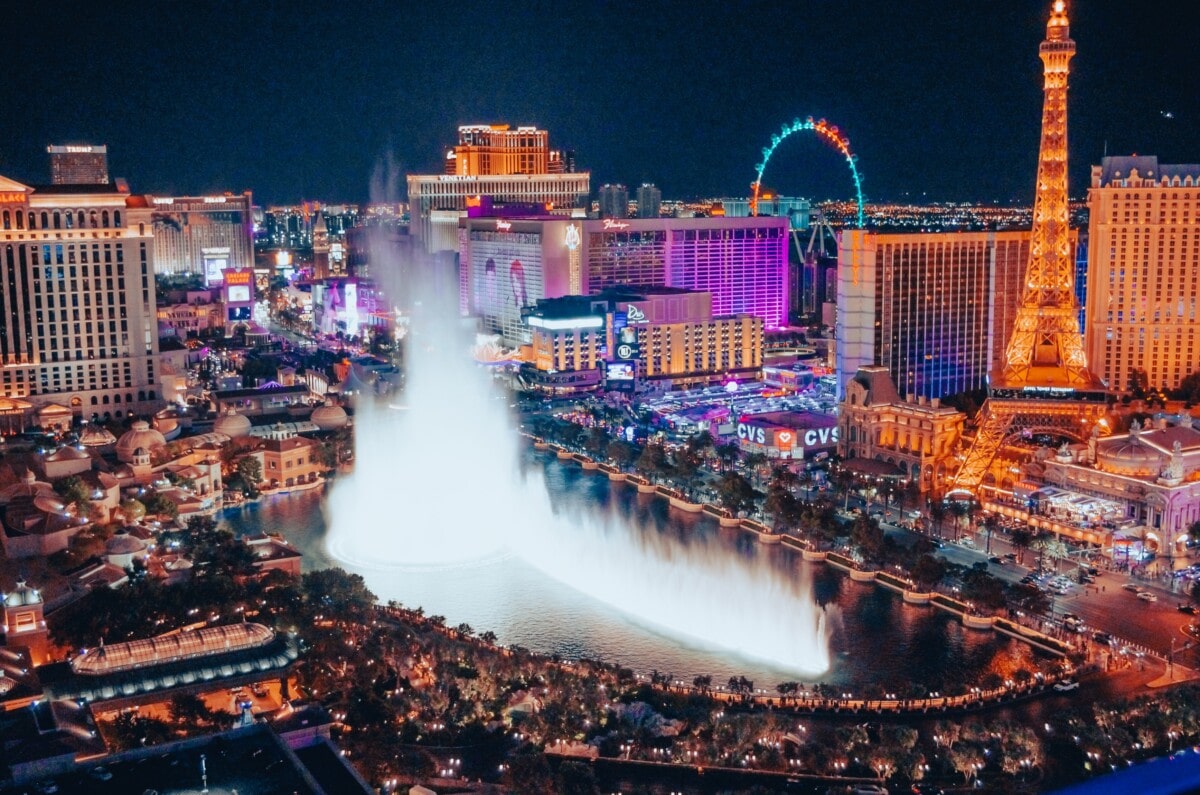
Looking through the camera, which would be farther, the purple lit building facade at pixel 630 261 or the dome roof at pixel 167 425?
the purple lit building facade at pixel 630 261

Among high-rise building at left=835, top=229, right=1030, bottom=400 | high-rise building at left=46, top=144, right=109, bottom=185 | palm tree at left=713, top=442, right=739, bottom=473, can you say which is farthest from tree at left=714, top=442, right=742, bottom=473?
high-rise building at left=46, top=144, right=109, bottom=185

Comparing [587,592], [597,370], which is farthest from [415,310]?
[587,592]

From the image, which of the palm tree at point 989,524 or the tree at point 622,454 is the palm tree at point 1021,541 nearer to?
the palm tree at point 989,524

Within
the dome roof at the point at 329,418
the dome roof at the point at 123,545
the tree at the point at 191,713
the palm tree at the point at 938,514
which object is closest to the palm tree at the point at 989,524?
the palm tree at the point at 938,514

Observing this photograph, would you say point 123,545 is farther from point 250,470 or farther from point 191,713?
point 250,470

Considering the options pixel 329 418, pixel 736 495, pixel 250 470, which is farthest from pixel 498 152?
pixel 736 495

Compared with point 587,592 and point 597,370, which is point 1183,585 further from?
point 597,370

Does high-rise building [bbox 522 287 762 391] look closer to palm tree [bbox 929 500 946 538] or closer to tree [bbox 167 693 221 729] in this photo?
palm tree [bbox 929 500 946 538]
